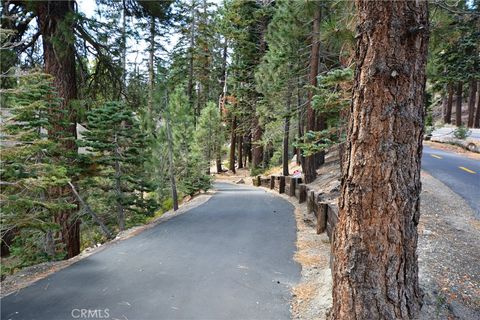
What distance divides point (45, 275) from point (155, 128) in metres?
6.53

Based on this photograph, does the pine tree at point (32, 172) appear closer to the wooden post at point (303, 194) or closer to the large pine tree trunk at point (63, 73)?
the large pine tree trunk at point (63, 73)

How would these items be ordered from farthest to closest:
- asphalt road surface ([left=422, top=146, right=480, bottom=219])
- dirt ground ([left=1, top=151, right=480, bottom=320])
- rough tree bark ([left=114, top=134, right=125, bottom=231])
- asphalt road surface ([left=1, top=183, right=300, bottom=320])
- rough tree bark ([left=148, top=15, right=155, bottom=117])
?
1. rough tree bark ([left=114, top=134, right=125, bottom=231])
2. rough tree bark ([left=148, top=15, right=155, bottom=117])
3. asphalt road surface ([left=422, top=146, right=480, bottom=219])
4. asphalt road surface ([left=1, top=183, right=300, bottom=320])
5. dirt ground ([left=1, top=151, right=480, bottom=320])

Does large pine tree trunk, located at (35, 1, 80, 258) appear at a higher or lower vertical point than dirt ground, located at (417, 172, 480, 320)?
higher

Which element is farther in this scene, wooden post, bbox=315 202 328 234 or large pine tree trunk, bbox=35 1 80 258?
large pine tree trunk, bbox=35 1 80 258

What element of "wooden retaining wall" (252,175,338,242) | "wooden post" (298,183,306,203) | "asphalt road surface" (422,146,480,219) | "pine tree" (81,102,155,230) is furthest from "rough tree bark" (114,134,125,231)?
"asphalt road surface" (422,146,480,219)

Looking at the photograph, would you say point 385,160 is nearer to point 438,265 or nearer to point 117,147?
point 438,265

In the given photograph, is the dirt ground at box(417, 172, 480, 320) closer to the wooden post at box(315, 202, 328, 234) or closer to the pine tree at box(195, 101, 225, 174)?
the wooden post at box(315, 202, 328, 234)

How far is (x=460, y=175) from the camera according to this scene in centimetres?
1016

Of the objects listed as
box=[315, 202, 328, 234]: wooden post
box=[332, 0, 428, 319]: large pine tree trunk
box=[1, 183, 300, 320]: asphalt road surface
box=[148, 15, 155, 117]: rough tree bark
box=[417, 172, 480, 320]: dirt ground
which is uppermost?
box=[148, 15, 155, 117]: rough tree bark

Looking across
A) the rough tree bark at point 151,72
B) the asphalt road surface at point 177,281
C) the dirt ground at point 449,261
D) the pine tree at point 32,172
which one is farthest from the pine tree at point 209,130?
the dirt ground at point 449,261

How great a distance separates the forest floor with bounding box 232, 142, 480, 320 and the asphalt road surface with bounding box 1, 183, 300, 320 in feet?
0.90

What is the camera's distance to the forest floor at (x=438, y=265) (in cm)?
294

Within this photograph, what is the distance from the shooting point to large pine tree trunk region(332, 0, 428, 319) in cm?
236

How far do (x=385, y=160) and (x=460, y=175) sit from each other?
9973 millimetres
